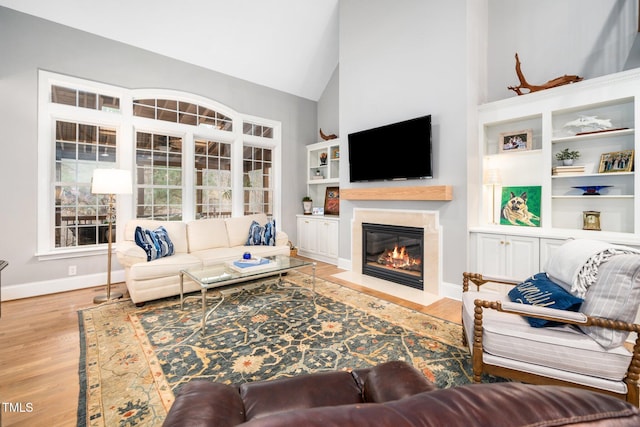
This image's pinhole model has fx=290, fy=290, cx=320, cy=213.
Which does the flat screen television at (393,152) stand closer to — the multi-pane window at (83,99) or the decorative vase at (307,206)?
the decorative vase at (307,206)

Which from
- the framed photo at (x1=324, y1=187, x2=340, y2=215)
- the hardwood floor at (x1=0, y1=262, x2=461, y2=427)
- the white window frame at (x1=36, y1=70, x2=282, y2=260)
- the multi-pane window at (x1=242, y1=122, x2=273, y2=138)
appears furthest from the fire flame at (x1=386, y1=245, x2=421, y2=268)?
the multi-pane window at (x1=242, y1=122, x2=273, y2=138)

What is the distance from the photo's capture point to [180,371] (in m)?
2.02

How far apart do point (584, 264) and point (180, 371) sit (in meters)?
2.66

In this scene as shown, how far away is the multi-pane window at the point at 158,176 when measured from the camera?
4391 mm

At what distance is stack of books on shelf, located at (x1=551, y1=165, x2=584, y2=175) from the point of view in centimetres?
300

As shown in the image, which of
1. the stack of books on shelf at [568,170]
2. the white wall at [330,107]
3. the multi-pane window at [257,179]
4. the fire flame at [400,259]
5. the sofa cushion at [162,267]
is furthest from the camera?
the white wall at [330,107]

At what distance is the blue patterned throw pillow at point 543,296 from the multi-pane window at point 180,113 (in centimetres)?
483

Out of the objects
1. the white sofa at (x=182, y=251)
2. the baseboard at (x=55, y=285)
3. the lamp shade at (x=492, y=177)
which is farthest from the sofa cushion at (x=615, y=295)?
the baseboard at (x=55, y=285)

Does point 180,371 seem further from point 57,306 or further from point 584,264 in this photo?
point 584,264

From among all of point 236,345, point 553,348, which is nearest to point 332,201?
point 236,345

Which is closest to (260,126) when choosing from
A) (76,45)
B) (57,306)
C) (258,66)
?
(258,66)

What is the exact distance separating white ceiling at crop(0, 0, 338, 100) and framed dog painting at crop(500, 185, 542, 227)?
4072mm

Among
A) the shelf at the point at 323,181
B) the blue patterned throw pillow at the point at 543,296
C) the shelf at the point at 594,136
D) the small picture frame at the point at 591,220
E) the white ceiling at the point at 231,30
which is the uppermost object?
the white ceiling at the point at 231,30

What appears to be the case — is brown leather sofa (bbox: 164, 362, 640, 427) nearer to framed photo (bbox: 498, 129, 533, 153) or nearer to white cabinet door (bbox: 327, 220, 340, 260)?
framed photo (bbox: 498, 129, 533, 153)
